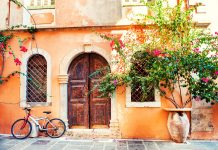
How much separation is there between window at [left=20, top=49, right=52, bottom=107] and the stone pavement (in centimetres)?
139

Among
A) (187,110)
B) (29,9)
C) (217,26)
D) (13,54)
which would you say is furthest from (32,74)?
(217,26)

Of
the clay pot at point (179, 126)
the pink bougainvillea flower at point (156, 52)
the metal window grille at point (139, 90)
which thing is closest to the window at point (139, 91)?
the metal window grille at point (139, 90)

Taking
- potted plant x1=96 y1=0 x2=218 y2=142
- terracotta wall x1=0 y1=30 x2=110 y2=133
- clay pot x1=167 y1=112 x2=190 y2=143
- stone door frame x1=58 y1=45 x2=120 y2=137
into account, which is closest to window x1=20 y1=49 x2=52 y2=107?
terracotta wall x1=0 y1=30 x2=110 y2=133

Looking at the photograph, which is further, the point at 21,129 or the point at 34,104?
the point at 34,104

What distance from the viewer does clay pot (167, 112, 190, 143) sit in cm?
679

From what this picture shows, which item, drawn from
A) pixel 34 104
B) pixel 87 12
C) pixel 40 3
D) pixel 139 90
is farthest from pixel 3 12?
pixel 139 90

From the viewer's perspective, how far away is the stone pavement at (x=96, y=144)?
21.0 ft

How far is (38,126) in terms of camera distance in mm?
7621

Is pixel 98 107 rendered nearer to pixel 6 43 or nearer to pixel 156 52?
pixel 156 52

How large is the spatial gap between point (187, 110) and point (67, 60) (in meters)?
4.14

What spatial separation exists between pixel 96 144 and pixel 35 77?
10.6ft

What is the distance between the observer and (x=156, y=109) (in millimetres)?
7473

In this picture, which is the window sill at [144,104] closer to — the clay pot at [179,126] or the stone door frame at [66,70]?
the stone door frame at [66,70]

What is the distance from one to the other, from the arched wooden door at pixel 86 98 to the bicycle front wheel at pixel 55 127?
16.5 inches
